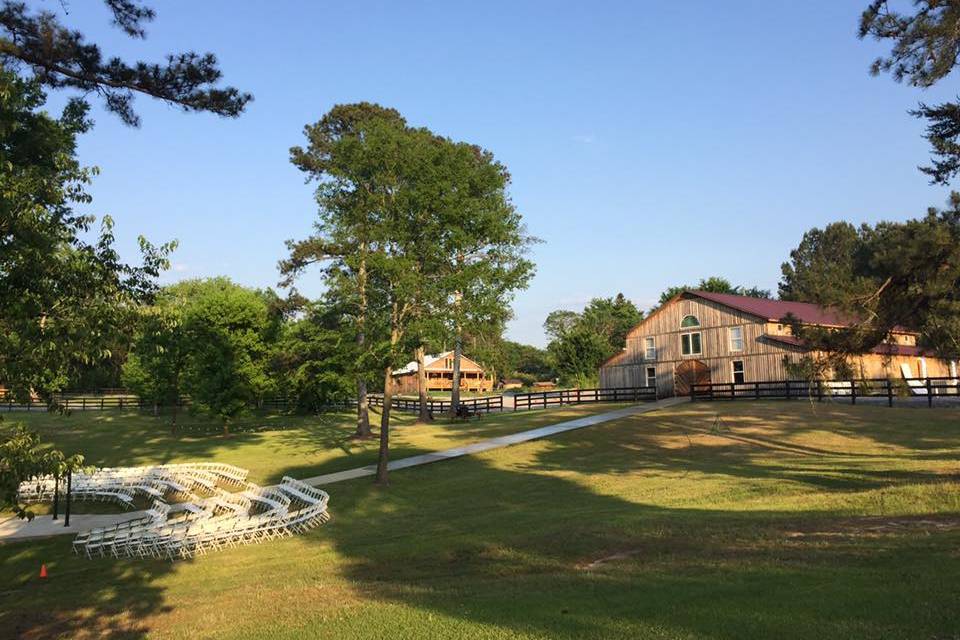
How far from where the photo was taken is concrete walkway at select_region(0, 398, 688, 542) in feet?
58.7

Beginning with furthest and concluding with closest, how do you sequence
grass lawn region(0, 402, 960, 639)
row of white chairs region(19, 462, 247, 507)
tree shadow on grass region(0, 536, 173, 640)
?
row of white chairs region(19, 462, 247, 507) → tree shadow on grass region(0, 536, 173, 640) → grass lawn region(0, 402, 960, 639)

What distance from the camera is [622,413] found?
37.3m

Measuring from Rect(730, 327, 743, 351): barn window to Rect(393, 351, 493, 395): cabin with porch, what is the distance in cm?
5342

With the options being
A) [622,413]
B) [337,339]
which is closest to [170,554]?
[337,339]

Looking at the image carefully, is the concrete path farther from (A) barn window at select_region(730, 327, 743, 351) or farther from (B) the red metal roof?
(B) the red metal roof

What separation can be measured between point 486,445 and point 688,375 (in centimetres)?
2257

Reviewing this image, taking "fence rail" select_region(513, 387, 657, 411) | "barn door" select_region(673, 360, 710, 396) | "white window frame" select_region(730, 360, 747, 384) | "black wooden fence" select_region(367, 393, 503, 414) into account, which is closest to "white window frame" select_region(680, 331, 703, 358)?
"barn door" select_region(673, 360, 710, 396)

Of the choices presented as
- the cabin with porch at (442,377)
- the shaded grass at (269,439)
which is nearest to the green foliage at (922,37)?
the shaded grass at (269,439)

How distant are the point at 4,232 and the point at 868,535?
1190 cm

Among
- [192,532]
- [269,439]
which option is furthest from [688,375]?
[192,532]

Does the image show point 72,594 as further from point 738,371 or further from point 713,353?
point 713,353

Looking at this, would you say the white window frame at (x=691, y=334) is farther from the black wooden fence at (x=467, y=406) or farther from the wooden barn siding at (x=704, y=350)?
the black wooden fence at (x=467, y=406)

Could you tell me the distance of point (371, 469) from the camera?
1010 inches

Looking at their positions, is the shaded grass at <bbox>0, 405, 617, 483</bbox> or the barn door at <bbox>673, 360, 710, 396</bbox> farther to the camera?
the barn door at <bbox>673, 360, 710, 396</bbox>
